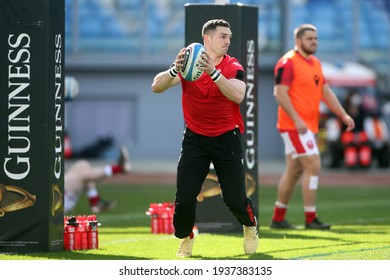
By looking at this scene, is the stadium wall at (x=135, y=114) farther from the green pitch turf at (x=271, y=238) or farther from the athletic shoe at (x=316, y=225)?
the athletic shoe at (x=316, y=225)

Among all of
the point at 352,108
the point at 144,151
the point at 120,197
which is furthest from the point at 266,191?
the point at 144,151

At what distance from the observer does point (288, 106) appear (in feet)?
42.0

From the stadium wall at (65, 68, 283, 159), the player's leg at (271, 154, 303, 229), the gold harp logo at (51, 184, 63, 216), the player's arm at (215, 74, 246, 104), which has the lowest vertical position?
the stadium wall at (65, 68, 283, 159)

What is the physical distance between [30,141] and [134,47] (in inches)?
1186

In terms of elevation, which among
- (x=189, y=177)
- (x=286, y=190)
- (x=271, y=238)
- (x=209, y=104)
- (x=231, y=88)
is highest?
(x=231, y=88)

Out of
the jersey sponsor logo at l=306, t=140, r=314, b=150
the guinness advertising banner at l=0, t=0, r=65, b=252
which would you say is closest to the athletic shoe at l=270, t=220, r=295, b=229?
the jersey sponsor logo at l=306, t=140, r=314, b=150

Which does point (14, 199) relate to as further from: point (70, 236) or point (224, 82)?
point (224, 82)

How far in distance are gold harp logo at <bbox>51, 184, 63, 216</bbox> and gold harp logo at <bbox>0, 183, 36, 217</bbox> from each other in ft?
0.57

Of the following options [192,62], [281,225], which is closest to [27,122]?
[192,62]

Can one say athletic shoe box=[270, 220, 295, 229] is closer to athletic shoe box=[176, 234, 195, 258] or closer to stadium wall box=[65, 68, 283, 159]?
athletic shoe box=[176, 234, 195, 258]

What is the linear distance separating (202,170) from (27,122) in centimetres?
153

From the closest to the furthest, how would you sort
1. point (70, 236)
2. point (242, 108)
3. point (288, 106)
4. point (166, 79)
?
point (166, 79), point (70, 236), point (242, 108), point (288, 106)

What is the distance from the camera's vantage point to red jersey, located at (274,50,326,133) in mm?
12984
